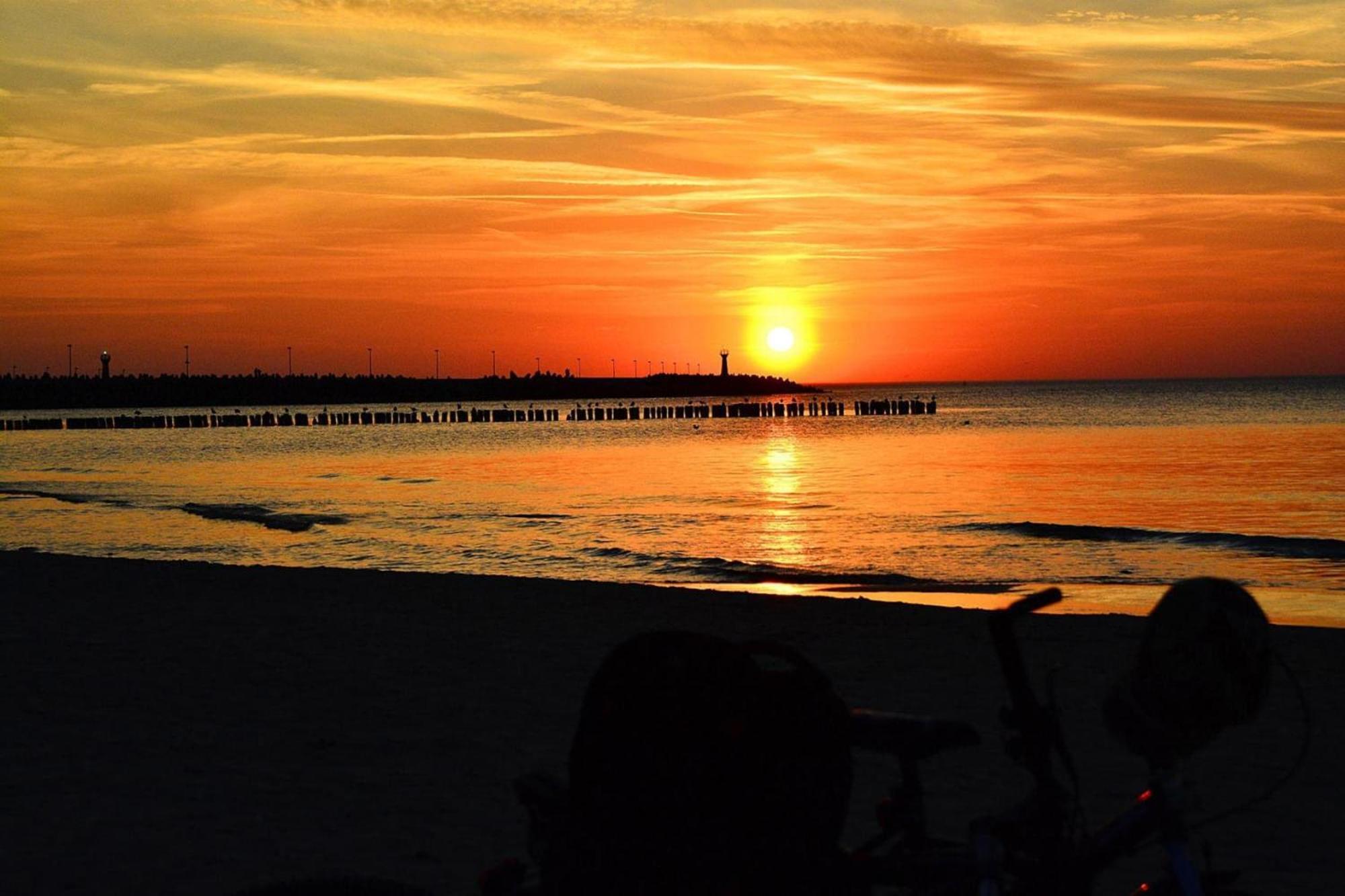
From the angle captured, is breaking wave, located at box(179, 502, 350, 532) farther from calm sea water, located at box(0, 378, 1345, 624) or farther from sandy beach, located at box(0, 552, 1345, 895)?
sandy beach, located at box(0, 552, 1345, 895)

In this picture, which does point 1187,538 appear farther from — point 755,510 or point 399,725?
point 399,725

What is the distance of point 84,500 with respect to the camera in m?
38.1

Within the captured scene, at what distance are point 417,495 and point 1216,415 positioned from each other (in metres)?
89.9

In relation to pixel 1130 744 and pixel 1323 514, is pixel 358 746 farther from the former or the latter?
pixel 1323 514

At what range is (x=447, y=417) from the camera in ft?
461

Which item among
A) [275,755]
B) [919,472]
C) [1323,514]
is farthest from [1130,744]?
[919,472]

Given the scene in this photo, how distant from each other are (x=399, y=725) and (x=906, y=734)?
637 cm

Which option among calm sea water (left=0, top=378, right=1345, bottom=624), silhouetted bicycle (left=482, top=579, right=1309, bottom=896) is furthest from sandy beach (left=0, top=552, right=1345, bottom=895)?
calm sea water (left=0, top=378, right=1345, bottom=624)

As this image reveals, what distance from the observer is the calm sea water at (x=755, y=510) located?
902 inches

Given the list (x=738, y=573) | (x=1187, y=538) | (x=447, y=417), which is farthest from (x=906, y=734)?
(x=447, y=417)

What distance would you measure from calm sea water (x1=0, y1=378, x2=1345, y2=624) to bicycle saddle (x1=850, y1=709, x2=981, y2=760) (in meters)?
15.0

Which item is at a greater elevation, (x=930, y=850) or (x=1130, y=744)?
(x=1130, y=744)

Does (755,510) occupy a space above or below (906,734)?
below

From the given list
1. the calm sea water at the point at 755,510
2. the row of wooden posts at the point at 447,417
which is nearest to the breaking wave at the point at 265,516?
the calm sea water at the point at 755,510
